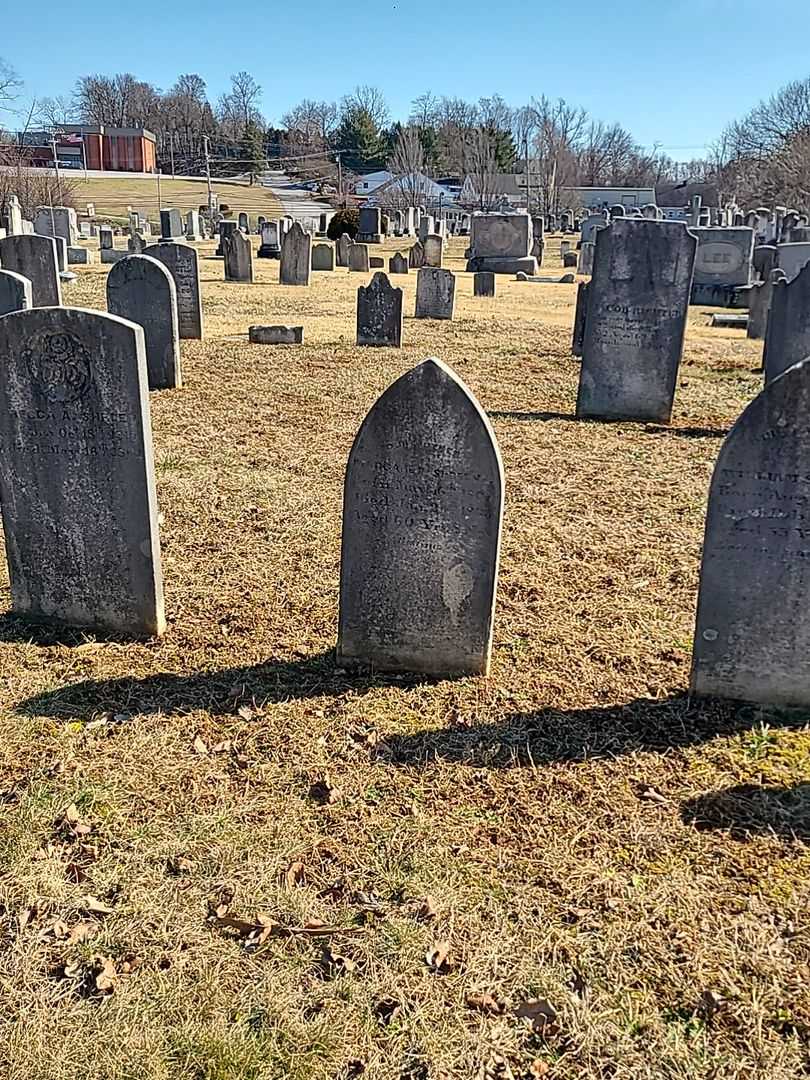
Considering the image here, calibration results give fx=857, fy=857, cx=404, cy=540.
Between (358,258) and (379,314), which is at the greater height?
(358,258)

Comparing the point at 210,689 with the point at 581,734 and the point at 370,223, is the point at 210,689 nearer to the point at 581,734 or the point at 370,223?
the point at 581,734

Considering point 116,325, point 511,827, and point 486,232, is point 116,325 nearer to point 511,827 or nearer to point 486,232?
point 511,827

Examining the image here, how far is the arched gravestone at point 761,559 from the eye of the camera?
12.0 ft

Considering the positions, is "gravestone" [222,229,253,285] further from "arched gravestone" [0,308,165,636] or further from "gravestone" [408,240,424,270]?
"arched gravestone" [0,308,165,636]

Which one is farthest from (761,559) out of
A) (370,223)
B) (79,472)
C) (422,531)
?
(370,223)

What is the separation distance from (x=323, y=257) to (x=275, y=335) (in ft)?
49.0

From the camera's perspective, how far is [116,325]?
4180mm

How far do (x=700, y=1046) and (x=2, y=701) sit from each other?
3.22 metres

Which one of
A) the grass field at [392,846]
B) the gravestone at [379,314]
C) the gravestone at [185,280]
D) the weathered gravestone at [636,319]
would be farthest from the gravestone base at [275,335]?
the grass field at [392,846]

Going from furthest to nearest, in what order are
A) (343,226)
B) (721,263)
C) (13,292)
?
(343,226) < (721,263) < (13,292)

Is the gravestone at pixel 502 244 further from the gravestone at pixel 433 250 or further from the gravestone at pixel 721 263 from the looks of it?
the gravestone at pixel 721 263

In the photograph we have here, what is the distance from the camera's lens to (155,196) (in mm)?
69438

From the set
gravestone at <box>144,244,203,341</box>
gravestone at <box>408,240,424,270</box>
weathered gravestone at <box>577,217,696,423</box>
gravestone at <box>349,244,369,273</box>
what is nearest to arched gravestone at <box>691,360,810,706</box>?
weathered gravestone at <box>577,217,696,423</box>

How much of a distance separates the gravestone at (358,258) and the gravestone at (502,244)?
3.99 metres
